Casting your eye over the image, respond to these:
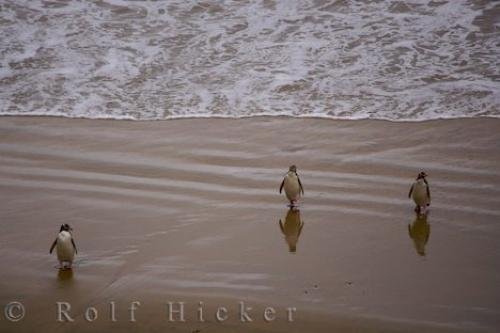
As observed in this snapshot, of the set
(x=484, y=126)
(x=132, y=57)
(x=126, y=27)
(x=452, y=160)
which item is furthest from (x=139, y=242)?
(x=126, y=27)

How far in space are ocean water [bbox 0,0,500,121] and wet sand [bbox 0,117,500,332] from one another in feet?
2.23

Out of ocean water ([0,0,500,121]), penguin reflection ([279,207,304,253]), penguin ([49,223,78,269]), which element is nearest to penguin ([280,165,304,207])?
penguin reflection ([279,207,304,253])

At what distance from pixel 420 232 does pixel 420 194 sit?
56 centimetres

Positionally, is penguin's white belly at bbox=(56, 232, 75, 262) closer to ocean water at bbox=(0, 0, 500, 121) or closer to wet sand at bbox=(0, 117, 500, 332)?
wet sand at bbox=(0, 117, 500, 332)

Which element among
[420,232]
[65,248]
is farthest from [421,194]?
[65,248]

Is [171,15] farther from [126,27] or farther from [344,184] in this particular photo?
[344,184]

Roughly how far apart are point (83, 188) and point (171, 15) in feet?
24.0

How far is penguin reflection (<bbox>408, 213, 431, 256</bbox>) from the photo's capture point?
7005mm

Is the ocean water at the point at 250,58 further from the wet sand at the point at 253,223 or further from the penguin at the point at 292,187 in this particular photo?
the penguin at the point at 292,187

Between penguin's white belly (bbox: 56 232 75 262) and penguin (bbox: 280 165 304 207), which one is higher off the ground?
penguin (bbox: 280 165 304 207)

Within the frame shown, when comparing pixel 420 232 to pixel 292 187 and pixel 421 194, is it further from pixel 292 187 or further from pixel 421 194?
pixel 292 187

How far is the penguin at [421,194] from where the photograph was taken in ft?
25.3

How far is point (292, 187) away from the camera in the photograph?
7938 mm

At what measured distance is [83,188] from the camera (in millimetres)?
8617
